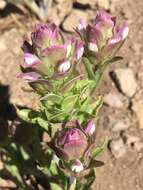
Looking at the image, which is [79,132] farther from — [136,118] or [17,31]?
[17,31]

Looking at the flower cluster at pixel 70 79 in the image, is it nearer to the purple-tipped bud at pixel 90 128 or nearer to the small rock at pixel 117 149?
the purple-tipped bud at pixel 90 128

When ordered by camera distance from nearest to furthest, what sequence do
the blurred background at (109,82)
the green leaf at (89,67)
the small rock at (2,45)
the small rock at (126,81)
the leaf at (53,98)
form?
the leaf at (53,98)
the green leaf at (89,67)
the blurred background at (109,82)
the small rock at (126,81)
the small rock at (2,45)

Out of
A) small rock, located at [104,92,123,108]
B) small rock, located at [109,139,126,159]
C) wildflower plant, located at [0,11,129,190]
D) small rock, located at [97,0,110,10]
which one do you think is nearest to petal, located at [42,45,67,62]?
wildflower plant, located at [0,11,129,190]

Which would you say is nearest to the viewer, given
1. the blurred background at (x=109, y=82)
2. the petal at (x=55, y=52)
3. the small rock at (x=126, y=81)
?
the petal at (x=55, y=52)

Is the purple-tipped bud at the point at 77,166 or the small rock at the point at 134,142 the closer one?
the purple-tipped bud at the point at 77,166

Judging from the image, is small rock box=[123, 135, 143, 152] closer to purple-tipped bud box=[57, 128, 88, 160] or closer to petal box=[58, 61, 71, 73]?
purple-tipped bud box=[57, 128, 88, 160]

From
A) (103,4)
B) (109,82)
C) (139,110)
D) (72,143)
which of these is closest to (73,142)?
(72,143)

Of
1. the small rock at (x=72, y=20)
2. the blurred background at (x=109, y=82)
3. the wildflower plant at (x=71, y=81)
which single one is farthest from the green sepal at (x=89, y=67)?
the small rock at (x=72, y=20)
